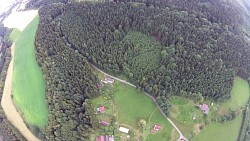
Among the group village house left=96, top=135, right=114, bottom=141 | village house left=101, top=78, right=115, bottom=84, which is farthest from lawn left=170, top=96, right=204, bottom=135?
village house left=101, top=78, right=115, bottom=84

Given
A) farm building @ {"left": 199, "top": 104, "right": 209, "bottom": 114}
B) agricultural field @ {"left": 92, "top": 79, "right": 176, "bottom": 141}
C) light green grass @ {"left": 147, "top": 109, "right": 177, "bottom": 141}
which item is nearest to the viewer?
light green grass @ {"left": 147, "top": 109, "right": 177, "bottom": 141}

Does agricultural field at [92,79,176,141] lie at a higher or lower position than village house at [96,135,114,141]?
higher

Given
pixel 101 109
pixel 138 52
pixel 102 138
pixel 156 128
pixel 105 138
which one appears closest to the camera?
pixel 102 138

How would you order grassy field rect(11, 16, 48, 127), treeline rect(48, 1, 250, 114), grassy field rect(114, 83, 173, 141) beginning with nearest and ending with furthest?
grassy field rect(114, 83, 173, 141) → treeline rect(48, 1, 250, 114) → grassy field rect(11, 16, 48, 127)

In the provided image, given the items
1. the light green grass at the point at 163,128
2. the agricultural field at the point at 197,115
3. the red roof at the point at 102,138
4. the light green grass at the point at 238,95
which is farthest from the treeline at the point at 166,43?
the red roof at the point at 102,138

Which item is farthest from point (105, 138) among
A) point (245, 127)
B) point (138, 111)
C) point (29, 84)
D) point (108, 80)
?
point (245, 127)

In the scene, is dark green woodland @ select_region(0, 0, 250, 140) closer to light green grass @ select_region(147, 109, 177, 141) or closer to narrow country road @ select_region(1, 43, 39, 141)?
light green grass @ select_region(147, 109, 177, 141)

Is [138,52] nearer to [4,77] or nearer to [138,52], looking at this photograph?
[138,52]
